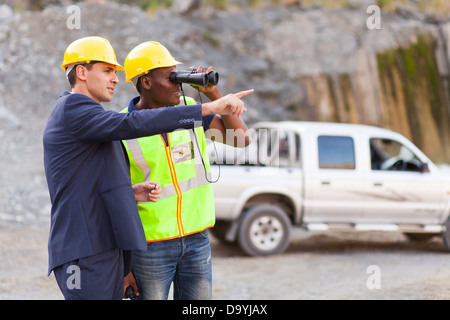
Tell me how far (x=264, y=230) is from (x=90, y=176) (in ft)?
22.2

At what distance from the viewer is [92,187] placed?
2816mm

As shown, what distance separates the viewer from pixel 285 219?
30.7 feet

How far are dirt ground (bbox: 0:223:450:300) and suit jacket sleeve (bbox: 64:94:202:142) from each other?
15.1 feet

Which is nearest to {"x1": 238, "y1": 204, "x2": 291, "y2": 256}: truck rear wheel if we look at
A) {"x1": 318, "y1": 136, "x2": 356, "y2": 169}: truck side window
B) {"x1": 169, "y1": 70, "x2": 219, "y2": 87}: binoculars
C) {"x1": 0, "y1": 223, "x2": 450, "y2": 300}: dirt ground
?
{"x1": 0, "y1": 223, "x2": 450, "y2": 300}: dirt ground

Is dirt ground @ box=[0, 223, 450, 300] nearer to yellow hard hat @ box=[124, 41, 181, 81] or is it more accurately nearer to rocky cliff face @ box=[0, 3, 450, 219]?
yellow hard hat @ box=[124, 41, 181, 81]

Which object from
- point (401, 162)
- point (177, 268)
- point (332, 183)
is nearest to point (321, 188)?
point (332, 183)

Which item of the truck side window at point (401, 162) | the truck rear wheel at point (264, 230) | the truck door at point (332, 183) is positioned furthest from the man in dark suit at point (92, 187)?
the truck side window at point (401, 162)

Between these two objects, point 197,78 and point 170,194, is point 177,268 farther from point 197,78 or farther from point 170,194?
point 197,78

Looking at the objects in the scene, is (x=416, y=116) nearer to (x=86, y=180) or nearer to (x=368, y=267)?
(x=368, y=267)

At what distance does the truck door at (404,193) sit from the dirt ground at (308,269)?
0.66 meters

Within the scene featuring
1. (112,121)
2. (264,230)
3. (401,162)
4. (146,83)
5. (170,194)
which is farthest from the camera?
(401,162)

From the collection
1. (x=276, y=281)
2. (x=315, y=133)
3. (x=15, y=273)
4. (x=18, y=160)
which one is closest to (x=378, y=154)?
(x=315, y=133)

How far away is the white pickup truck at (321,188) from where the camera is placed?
9297 mm

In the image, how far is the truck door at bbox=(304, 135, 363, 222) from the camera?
9.47 meters
